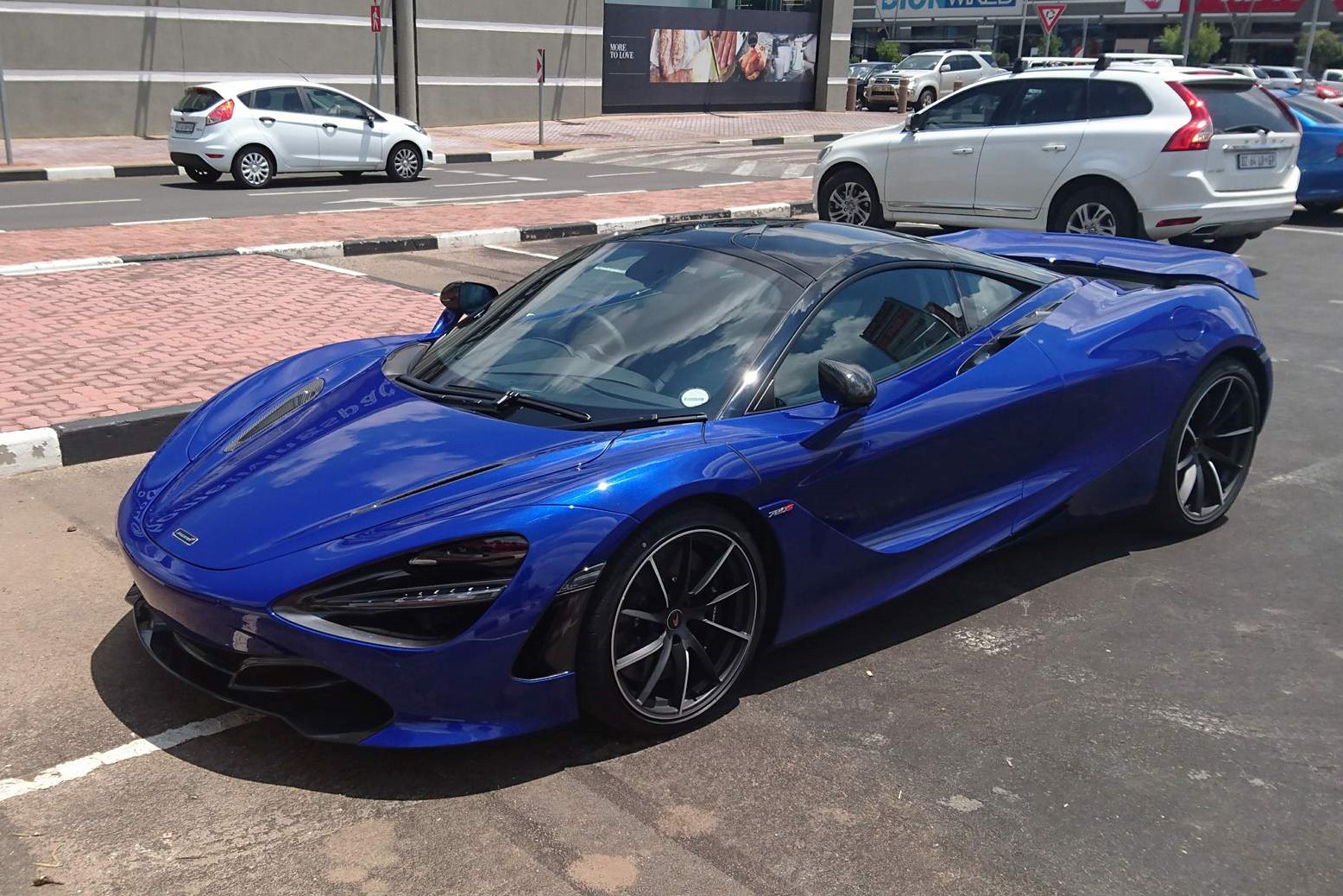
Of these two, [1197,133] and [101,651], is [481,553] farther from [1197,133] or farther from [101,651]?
[1197,133]

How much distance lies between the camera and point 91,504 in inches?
209

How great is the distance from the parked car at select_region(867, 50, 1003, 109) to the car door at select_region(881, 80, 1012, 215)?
2607 cm

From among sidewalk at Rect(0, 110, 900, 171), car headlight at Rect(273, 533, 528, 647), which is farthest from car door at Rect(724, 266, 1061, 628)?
sidewalk at Rect(0, 110, 900, 171)

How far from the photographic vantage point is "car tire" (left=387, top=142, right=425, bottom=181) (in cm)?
1873

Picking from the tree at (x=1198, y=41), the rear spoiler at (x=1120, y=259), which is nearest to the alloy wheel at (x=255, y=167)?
the rear spoiler at (x=1120, y=259)

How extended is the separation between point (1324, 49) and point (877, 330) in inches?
2884

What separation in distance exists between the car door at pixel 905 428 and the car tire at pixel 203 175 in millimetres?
15303

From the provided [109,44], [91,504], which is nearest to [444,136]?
[109,44]

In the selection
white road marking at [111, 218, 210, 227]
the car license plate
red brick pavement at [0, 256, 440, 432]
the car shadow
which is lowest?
the car shadow

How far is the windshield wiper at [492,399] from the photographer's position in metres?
3.73

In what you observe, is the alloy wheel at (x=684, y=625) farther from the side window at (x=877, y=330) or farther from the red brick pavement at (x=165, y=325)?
the red brick pavement at (x=165, y=325)

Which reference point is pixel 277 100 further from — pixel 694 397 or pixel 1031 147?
pixel 694 397

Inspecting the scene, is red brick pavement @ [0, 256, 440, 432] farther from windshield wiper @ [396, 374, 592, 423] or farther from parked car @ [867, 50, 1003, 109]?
parked car @ [867, 50, 1003, 109]

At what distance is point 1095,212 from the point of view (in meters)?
11.1
